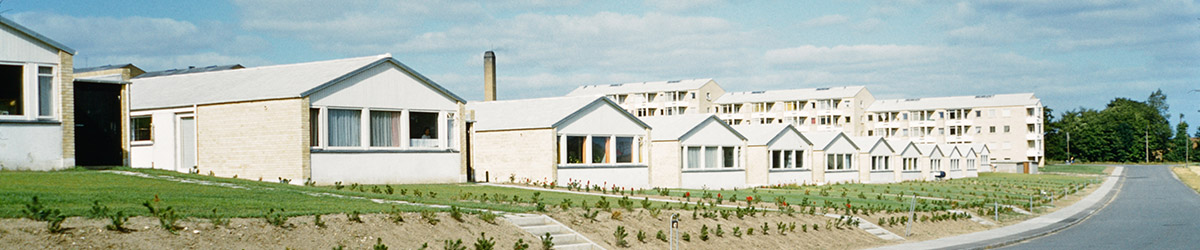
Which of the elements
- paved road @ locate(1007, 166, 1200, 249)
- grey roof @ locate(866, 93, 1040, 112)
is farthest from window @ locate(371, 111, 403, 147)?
grey roof @ locate(866, 93, 1040, 112)

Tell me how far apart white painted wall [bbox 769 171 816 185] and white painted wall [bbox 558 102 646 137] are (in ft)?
47.6

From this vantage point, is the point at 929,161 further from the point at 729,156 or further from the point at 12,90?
the point at 12,90

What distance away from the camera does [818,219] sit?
25.0 m

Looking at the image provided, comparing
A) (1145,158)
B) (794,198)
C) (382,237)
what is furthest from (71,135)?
(1145,158)

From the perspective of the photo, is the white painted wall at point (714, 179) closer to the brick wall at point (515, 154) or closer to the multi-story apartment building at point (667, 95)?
the brick wall at point (515, 154)

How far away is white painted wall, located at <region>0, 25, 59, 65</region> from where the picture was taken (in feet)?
75.6

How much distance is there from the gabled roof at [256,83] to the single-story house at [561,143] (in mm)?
4871

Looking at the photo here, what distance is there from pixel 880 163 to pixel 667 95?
48841mm

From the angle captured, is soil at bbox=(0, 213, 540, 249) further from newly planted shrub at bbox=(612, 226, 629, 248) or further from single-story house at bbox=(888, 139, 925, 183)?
single-story house at bbox=(888, 139, 925, 183)

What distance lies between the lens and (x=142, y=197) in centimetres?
1647

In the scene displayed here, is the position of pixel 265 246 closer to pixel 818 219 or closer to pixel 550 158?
pixel 818 219

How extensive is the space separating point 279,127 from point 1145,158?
165m

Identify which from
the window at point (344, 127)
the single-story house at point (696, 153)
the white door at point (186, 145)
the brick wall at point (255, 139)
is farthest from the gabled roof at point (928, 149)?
the white door at point (186, 145)

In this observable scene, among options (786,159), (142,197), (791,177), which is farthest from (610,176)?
(142,197)
